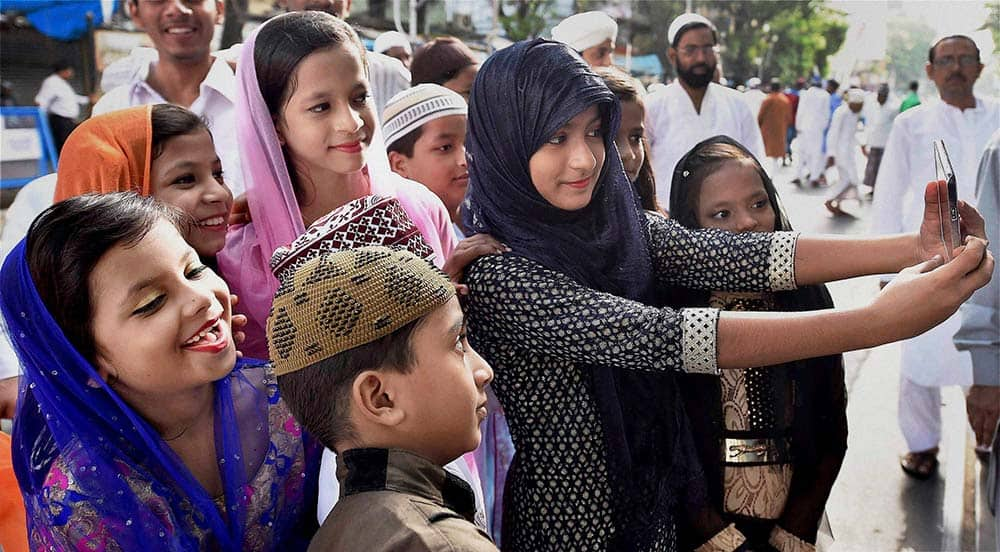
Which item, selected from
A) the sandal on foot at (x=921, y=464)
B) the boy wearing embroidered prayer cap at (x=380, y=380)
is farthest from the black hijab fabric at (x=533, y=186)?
the sandal on foot at (x=921, y=464)

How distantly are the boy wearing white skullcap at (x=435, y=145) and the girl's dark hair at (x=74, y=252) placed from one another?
4.63 ft

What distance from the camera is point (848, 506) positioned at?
3.62m

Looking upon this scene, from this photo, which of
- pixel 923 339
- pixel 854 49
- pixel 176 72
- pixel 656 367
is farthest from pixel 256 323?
pixel 923 339

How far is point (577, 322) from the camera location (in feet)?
5.16

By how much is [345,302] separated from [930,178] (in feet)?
11.9

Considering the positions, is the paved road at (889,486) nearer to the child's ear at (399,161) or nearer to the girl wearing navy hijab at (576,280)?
the girl wearing navy hijab at (576,280)

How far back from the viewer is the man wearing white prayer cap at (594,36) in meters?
4.72

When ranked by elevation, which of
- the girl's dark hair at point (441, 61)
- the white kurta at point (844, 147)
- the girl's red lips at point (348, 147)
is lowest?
the white kurta at point (844, 147)

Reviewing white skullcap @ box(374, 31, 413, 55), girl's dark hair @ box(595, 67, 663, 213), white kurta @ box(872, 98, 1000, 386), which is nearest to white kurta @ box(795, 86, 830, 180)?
white skullcap @ box(374, 31, 413, 55)

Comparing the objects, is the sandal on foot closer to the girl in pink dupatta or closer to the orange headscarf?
the girl in pink dupatta

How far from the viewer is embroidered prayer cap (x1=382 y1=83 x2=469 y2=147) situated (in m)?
2.79

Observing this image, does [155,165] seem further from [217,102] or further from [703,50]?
[703,50]

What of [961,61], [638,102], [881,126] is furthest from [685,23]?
[881,126]

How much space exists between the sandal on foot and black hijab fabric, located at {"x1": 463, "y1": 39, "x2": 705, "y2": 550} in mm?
2542
